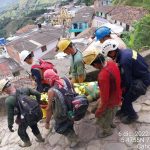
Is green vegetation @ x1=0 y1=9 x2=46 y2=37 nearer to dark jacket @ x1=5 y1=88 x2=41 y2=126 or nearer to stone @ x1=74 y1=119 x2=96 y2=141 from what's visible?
stone @ x1=74 y1=119 x2=96 y2=141

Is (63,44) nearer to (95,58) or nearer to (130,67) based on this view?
(95,58)

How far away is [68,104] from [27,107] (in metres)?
0.72

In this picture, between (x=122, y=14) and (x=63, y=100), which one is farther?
(x=122, y=14)

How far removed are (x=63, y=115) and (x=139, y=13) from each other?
2561 centimetres

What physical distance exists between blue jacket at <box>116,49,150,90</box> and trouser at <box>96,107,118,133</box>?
513mm

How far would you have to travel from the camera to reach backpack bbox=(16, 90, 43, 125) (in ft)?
17.0

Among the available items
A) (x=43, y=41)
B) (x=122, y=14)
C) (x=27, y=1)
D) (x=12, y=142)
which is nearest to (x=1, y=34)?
(x=43, y=41)

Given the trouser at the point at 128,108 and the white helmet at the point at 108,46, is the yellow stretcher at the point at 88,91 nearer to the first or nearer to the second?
the trouser at the point at 128,108

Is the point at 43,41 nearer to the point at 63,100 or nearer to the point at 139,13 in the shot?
the point at 139,13

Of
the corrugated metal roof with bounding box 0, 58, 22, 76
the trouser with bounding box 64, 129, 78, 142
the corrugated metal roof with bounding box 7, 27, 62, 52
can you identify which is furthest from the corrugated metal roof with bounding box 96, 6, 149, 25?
the trouser with bounding box 64, 129, 78, 142

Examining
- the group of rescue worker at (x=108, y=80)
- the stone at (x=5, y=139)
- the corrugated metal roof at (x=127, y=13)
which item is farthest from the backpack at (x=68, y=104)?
the corrugated metal roof at (x=127, y=13)

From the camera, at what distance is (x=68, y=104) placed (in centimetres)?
498

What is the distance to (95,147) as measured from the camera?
5480mm

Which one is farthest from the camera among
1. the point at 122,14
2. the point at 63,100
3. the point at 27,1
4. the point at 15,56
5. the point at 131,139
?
the point at 27,1
